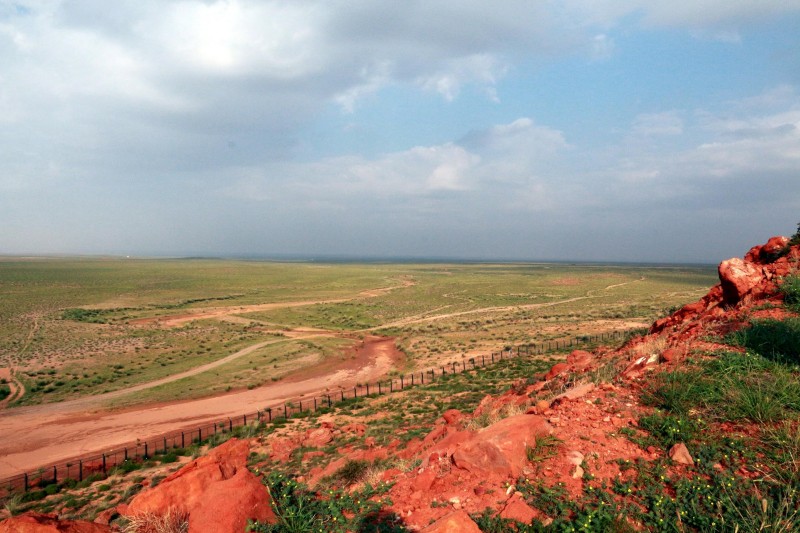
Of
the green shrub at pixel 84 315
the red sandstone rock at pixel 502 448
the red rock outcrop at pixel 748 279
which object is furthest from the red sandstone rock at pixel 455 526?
the green shrub at pixel 84 315

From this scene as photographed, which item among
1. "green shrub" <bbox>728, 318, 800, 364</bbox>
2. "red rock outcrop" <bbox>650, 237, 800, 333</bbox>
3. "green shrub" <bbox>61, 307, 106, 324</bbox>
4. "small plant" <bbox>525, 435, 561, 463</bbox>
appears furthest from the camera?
"green shrub" <bbox>61, 307, 106, 324</bbox>

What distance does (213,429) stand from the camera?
23.5 meters

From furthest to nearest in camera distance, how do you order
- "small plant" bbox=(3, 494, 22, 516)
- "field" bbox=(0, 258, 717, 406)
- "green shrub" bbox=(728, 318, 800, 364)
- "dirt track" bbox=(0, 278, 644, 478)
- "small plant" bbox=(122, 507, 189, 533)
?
"field" bbox=(0, 258, 717, 406) → "dirt track" bbox=(0, 278, 644, 478) → "small plant" bbox=(3, 494, 22, 516) → "green shrub" bbox=(728, 318, 800, 364) → "small plant" bbox=(122, 507, 189, 533)

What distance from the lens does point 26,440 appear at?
23.0m

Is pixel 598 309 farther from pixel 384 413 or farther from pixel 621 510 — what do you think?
pixel 621 510

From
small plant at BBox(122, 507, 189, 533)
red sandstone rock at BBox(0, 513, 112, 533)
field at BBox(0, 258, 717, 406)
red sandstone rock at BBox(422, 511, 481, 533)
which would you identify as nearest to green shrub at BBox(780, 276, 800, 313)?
red sandstone rock at BBox(422, 511, 481, 533)

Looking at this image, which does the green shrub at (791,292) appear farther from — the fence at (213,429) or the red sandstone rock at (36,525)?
the fence at (213,429)

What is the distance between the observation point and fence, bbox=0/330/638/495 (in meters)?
18.0

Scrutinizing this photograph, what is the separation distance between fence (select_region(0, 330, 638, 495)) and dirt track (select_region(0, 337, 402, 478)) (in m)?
1.34

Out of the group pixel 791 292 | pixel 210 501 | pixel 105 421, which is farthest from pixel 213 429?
pixel 791 292

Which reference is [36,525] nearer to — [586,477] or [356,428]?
[586,477]

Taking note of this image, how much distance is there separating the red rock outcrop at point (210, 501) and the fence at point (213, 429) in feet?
48.8

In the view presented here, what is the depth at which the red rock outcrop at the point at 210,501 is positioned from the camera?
244 inches

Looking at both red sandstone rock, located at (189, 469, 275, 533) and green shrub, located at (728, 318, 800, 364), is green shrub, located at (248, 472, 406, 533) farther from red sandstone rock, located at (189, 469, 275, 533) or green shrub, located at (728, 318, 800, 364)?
green shrub, located at (728, 318, 800, 364)
